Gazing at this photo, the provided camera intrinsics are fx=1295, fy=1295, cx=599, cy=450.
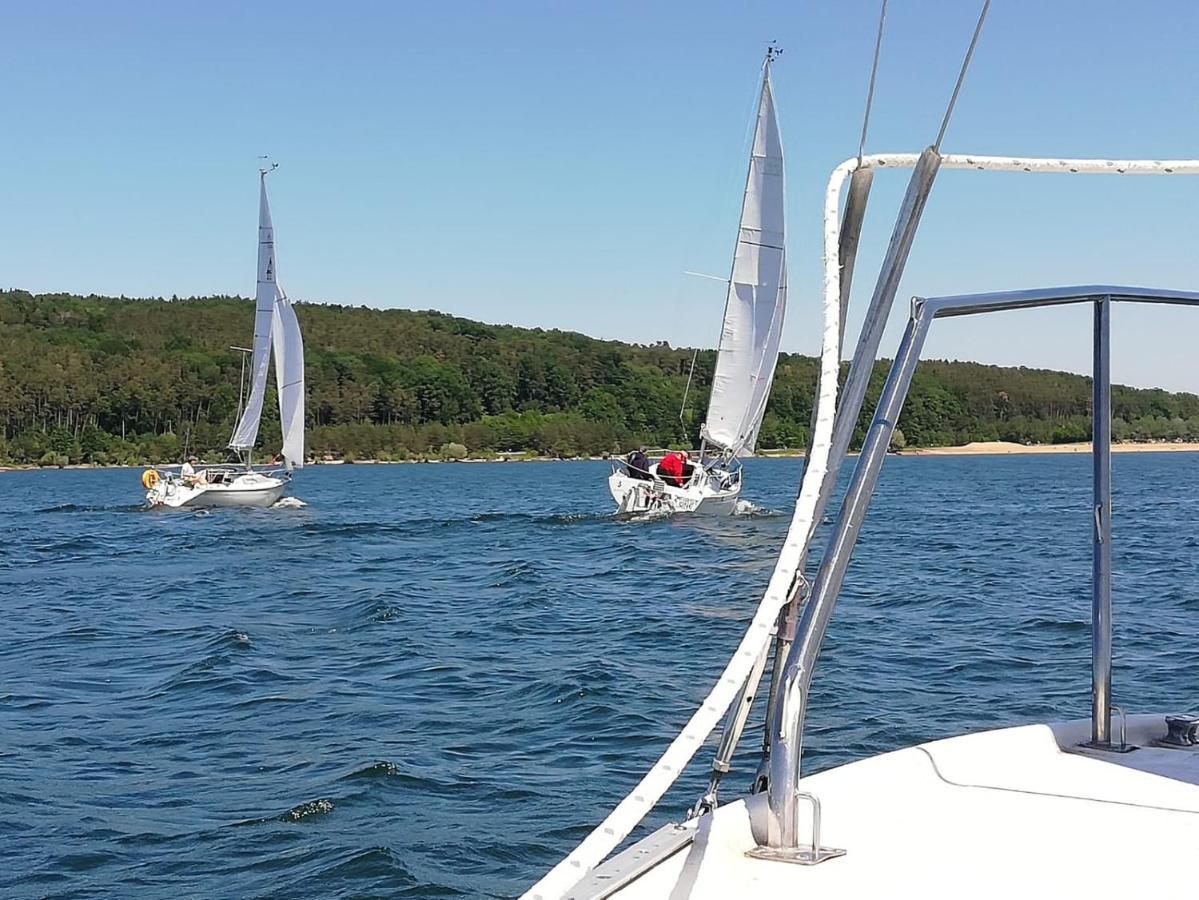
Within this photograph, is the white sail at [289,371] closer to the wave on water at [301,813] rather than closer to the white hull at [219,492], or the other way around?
the white hull at [219,492]

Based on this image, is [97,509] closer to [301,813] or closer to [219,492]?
[219,492]

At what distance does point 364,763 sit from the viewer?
312 inches

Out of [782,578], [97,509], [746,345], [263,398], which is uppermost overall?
[746,345]

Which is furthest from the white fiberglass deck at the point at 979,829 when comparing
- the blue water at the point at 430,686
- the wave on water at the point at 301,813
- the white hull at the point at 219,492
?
the white hull at the point at 219,492

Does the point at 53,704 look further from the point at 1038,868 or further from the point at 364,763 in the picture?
the point at 1038,868

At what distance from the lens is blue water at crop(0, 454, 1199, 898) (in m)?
6.41

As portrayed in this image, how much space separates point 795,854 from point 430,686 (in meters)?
8.47

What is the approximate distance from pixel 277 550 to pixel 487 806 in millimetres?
20191

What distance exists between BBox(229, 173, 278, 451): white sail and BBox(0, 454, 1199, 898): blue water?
55.9ft

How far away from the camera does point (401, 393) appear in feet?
439

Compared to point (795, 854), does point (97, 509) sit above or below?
below

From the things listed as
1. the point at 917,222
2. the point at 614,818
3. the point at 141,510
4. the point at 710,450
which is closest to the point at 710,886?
the point at 614,818

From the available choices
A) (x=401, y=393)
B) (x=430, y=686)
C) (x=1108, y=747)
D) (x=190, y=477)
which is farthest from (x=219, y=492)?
(x=401, y=393)

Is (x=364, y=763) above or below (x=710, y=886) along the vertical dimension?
below
